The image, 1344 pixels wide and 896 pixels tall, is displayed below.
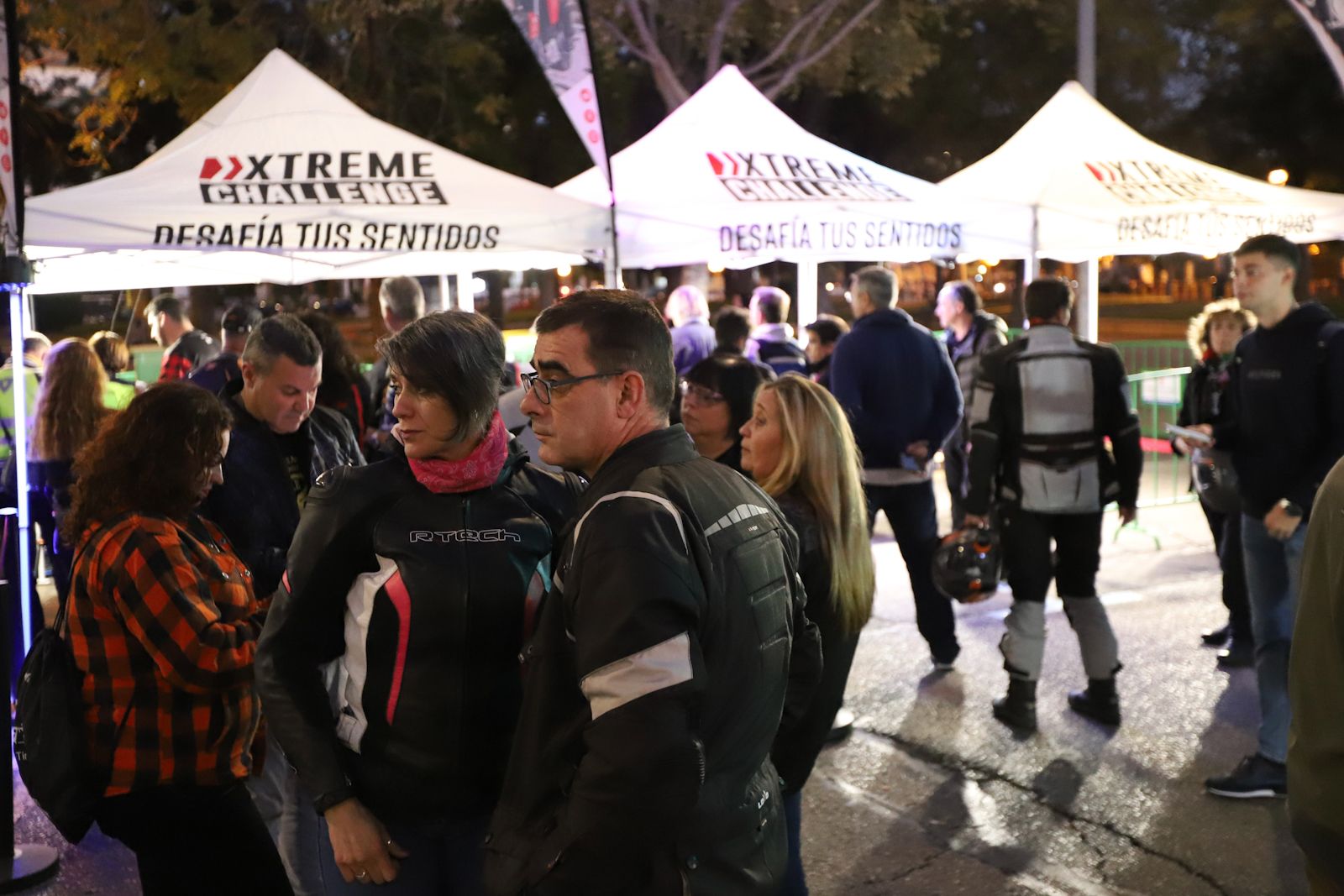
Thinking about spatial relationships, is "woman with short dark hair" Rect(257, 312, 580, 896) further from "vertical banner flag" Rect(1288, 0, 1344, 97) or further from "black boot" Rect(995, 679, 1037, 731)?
"vertical banner flag" Rect(1288, 0, 1344, 97)

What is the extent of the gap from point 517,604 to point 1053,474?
387 centimetres

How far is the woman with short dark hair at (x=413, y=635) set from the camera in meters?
2.41

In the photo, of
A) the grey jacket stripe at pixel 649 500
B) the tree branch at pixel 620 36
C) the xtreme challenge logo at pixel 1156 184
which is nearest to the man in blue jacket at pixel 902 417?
the xtreme challenge logo at pixel 1156 184

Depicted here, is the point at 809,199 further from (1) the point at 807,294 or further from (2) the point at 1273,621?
(1) the point at 807,294

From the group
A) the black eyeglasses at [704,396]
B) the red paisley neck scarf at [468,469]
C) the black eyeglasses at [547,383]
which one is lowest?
the black eyeglasses at [704,396]

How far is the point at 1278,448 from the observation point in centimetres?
493

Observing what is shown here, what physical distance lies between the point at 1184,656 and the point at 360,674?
5.53 meters

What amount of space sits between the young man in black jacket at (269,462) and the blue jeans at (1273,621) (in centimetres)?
347

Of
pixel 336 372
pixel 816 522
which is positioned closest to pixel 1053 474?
pixel 816 522

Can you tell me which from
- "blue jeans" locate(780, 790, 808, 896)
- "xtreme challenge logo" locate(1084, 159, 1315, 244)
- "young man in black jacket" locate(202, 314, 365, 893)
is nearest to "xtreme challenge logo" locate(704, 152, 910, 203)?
"xtreme challenge logo" locate(1084, 159, 1315, 244)

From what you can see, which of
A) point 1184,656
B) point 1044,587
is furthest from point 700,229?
point 1184,656

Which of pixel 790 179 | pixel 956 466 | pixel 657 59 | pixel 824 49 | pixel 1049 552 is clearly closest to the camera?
pixel 1049 552

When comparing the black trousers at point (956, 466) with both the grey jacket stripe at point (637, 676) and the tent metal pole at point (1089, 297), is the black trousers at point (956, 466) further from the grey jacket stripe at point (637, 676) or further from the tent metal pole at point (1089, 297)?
the grey jacket stripe at point (637, 676)

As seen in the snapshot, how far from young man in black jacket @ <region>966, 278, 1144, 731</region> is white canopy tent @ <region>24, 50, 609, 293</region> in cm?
238
